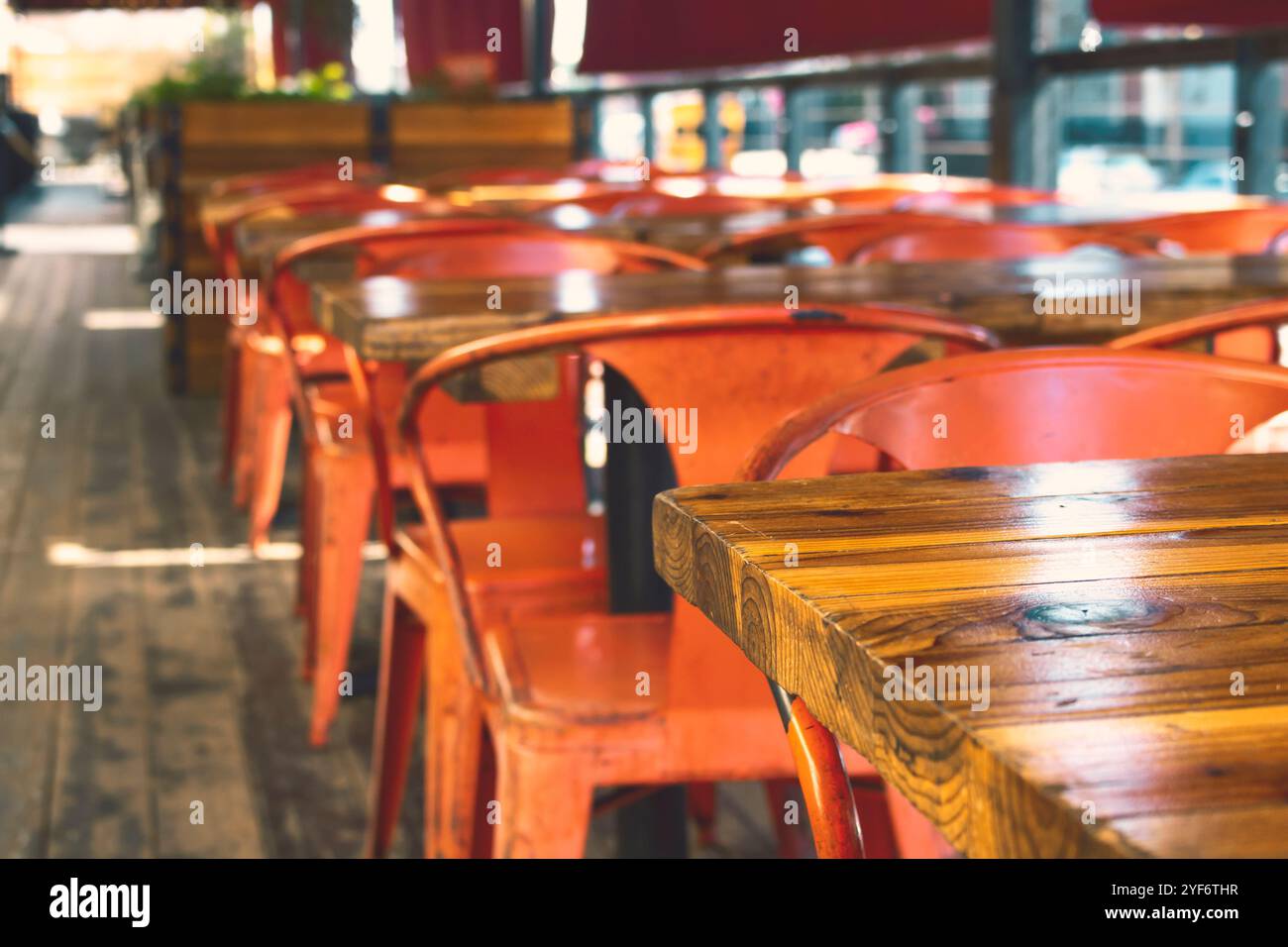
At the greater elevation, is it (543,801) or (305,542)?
(543,801)

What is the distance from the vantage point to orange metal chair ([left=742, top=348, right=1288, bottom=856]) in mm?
1117

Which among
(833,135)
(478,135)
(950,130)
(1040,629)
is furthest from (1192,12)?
(1040,629)

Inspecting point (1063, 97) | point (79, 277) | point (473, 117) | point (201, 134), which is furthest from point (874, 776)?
point (79, 277)

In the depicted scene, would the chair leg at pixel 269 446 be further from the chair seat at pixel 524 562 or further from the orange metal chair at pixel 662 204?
the chair seat at pixel 524 562

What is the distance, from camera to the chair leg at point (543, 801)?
1323 mm

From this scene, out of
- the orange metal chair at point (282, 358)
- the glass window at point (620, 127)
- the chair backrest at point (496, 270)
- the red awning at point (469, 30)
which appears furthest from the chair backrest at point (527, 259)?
the red awning at point (469, 30)

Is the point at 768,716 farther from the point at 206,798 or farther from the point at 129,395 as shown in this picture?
the point at 129,395

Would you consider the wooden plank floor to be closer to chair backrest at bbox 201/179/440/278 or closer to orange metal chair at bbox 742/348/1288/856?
chair backrest at bbox 201/179/440/278

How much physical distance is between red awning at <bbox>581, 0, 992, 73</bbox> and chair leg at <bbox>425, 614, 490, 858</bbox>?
13.5 ft

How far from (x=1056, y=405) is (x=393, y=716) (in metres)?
1.05

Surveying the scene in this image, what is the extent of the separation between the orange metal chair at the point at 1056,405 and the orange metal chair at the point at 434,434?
2.89 ft

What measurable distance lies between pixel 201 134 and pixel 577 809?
511 cm

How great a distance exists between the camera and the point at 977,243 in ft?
8.39

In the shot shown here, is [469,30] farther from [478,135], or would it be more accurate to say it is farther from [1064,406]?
[1064,406]
